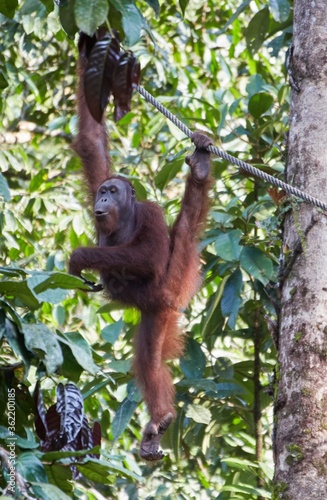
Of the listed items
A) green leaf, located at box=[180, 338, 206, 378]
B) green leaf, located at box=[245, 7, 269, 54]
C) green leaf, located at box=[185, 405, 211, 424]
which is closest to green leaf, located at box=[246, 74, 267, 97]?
green leaf, located at box=[245, 7, 269, 54]

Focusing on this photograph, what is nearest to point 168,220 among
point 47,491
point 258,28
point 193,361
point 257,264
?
point 257,264

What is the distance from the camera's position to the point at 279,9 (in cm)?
423

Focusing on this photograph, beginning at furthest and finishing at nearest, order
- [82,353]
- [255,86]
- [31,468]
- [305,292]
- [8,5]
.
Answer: [255,86], [305,292], [82,353], [8,5], [31,468]

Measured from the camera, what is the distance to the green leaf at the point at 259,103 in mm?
4160

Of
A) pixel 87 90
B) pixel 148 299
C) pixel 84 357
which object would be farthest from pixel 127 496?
pixel 87 90

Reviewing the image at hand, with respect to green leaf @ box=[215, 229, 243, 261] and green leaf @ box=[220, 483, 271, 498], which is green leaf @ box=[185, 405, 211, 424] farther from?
green leaf @ box=[215, 229, 243, 261]

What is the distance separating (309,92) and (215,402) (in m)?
1.83

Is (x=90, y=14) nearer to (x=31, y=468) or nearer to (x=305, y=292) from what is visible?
(x=31, y=468)

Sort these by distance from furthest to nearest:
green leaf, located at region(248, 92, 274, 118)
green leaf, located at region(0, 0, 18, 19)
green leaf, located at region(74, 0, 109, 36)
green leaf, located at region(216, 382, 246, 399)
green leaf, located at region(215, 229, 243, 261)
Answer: green leaf, located at region(248, 92, 274, 118) → green leaf, located at region(216, 382, 246, 399) → green leaf, located at region(215, 229, 243, 261) → green leaf, located at region(0, 0, 18, 19) → green leaf, located at region(74, 0, 109, 36)

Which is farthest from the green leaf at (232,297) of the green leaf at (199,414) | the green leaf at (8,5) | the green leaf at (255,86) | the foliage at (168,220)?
the green leaf at (8,5)

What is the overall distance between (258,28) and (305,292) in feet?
7.07

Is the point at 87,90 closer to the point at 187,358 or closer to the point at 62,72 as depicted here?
the point at 187,358

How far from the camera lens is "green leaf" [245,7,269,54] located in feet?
14.6

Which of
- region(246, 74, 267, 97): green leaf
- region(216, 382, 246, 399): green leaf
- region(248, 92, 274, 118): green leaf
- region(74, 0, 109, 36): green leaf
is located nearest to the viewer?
region(74, 0, 109, 36): green leaf
